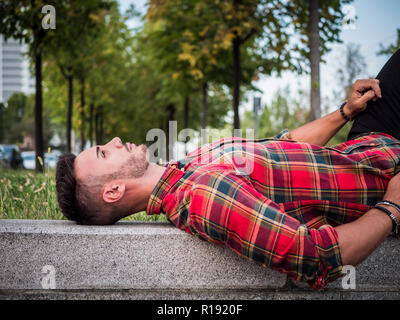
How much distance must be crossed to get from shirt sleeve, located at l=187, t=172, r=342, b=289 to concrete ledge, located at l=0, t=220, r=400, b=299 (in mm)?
289

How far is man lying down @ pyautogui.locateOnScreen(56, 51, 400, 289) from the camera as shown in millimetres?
1722

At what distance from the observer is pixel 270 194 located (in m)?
2.11

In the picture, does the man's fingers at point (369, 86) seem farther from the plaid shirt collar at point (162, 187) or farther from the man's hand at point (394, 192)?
the plaid shirt collar at point (162, 187)

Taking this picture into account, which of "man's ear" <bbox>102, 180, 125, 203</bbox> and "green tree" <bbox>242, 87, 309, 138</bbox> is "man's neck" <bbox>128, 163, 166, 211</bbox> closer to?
"man's ear" <bbox>102, 180, 125, 203</bbox>

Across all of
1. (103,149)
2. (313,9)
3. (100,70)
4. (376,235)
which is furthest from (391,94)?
(100,70)

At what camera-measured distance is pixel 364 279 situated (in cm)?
227

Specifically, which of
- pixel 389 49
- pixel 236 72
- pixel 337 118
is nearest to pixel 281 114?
pixel 389 49

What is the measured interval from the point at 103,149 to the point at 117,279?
80cm

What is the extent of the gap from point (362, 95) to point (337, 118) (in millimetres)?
248

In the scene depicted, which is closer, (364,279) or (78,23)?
(364,279)

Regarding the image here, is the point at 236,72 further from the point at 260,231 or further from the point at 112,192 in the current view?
the point at 260,231

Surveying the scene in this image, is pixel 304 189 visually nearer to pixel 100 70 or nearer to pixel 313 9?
pixel 313 9

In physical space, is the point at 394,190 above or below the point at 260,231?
above

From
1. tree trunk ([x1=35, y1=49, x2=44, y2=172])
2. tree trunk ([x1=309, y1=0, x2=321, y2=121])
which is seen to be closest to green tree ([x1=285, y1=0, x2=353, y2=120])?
tree trunk ([x1=309, y1=0, x2=321, y2=121])
